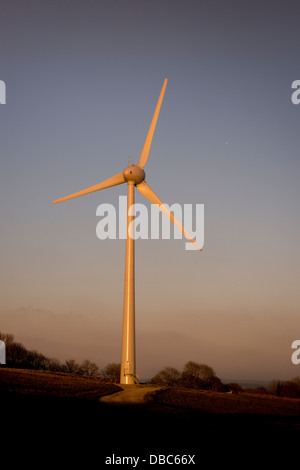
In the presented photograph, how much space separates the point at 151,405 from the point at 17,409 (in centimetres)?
991

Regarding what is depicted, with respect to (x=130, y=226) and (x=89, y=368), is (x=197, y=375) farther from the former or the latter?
(x=130, y=226)

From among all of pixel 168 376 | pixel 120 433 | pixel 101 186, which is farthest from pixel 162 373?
pixel 120 433

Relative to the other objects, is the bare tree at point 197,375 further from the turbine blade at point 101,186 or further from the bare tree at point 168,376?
the turbine blade at point 101,186

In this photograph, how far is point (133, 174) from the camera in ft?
171

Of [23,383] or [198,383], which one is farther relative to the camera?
[198,383]

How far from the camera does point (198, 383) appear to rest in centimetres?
9931

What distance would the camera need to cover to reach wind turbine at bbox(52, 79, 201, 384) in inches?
1818

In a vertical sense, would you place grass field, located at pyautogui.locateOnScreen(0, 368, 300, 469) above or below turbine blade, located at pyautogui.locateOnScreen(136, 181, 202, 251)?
below

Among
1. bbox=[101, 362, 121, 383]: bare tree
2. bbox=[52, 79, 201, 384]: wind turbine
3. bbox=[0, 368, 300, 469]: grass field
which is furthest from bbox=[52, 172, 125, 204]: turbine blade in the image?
bbox=[101, 362, 121, 383]: bare tree

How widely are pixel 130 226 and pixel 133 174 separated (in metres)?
6.40

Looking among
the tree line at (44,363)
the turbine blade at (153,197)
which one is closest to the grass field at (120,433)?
the turbine blade at (153,197)

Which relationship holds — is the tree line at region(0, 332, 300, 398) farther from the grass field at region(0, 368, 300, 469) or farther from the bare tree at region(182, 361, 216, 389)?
the grass field at region(0, 368, 300, 469)

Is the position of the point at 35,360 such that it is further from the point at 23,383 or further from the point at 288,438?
the point at 288,438
